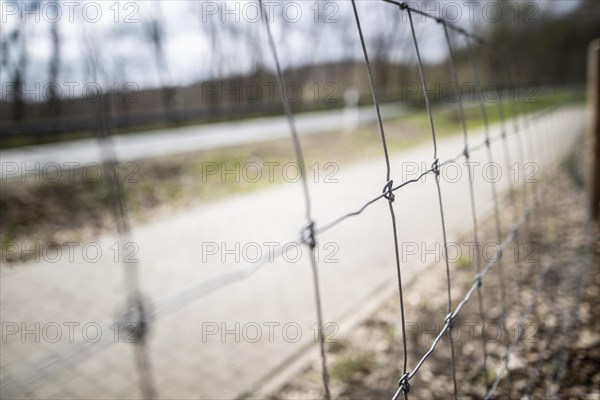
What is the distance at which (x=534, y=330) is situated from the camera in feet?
9.58

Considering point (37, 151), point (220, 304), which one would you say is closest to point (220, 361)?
point (220, 304)

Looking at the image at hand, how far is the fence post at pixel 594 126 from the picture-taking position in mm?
3902

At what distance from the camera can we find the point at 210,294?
4102 millimetres

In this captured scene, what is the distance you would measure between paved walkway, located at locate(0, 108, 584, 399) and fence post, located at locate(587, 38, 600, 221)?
1.62 m

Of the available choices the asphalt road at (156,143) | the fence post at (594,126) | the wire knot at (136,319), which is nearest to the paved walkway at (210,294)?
the wire knot at (136,319)

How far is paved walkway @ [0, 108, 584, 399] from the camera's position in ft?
9.37

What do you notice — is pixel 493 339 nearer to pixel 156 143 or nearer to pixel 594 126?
pixel 594 126

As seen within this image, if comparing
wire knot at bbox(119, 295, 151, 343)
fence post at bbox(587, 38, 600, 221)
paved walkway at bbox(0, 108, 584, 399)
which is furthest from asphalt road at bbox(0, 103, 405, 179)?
wire knot at bbox(119, 295, 151, 343)

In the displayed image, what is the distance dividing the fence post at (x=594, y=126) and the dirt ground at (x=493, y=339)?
470 mm

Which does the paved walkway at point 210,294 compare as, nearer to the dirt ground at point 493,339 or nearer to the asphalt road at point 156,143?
the dirt ground at point 493,339

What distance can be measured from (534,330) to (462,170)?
776 centimetres

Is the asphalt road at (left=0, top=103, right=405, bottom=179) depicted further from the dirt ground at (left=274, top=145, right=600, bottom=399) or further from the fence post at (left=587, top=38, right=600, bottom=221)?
the fence post at (left=587, top=38, right=600, bottom=221)

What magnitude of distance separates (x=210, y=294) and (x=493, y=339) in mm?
2664

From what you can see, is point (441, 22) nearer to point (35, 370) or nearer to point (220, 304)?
point (35, 370)
